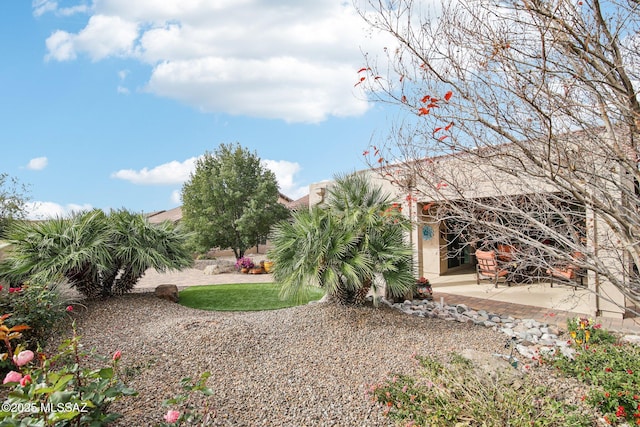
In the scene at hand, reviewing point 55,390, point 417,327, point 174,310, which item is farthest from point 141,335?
point 417,327

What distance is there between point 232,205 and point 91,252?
14907mm

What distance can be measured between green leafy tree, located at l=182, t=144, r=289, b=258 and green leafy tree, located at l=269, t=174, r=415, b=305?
1438 centimetres

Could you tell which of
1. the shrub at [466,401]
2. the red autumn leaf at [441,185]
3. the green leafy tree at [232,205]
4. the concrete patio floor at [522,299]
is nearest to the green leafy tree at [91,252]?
the concrete patio floor at [522,299]

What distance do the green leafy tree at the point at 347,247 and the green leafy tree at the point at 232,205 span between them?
566 inches

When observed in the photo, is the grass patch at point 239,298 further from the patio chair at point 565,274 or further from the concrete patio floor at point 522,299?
the patio chair at point 565,274

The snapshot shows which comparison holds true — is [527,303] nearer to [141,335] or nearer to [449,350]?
[449,350]

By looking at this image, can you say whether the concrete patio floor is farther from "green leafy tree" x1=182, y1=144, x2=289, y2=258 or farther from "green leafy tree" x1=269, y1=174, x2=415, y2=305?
"green leafy tree" x1=182, y1=144, x2=289, y2=258

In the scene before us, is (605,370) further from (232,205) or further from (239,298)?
(232,205)

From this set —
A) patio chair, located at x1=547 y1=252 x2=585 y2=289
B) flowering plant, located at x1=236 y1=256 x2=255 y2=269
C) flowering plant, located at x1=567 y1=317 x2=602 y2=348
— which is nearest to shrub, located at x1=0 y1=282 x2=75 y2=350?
patio chair, located at x1=547 y1=252 x2=585 y2=289

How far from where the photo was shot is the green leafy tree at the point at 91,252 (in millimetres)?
7410

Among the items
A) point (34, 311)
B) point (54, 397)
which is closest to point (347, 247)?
point (34, 311)

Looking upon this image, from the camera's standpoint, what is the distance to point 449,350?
5.53 meters

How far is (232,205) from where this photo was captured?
2220 cm

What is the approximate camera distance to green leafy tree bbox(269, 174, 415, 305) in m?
6.64
